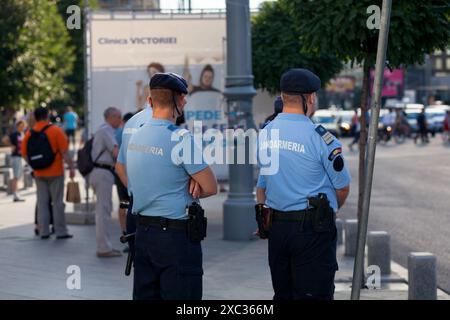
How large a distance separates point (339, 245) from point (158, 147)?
8038 mm

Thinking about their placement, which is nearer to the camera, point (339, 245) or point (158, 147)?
point (158, 147)

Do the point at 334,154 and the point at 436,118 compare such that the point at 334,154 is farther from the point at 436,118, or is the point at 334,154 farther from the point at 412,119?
the point at 436,118

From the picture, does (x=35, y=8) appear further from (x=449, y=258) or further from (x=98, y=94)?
(x=449, y=258)

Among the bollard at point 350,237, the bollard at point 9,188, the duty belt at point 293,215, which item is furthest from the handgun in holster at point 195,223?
the bollard at point 9,188

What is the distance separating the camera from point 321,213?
6320 mm

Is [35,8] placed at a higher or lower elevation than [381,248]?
higher

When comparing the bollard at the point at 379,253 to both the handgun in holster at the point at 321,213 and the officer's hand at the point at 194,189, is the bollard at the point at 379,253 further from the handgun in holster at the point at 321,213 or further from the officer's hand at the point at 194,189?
the officer's hand at the point at 194,189

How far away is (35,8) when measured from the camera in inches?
1465

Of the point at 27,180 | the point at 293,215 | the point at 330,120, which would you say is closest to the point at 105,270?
the point at 293,215

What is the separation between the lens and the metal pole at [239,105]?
46.6 feet

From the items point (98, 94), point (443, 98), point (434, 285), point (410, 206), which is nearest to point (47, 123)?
point (98, 94)

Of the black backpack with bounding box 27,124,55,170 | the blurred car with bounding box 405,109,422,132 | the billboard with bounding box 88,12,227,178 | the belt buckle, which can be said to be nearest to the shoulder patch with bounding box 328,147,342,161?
the belt buckle

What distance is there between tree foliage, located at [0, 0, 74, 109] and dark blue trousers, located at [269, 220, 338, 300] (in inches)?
1219

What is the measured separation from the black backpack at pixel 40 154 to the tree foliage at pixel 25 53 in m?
22.9
